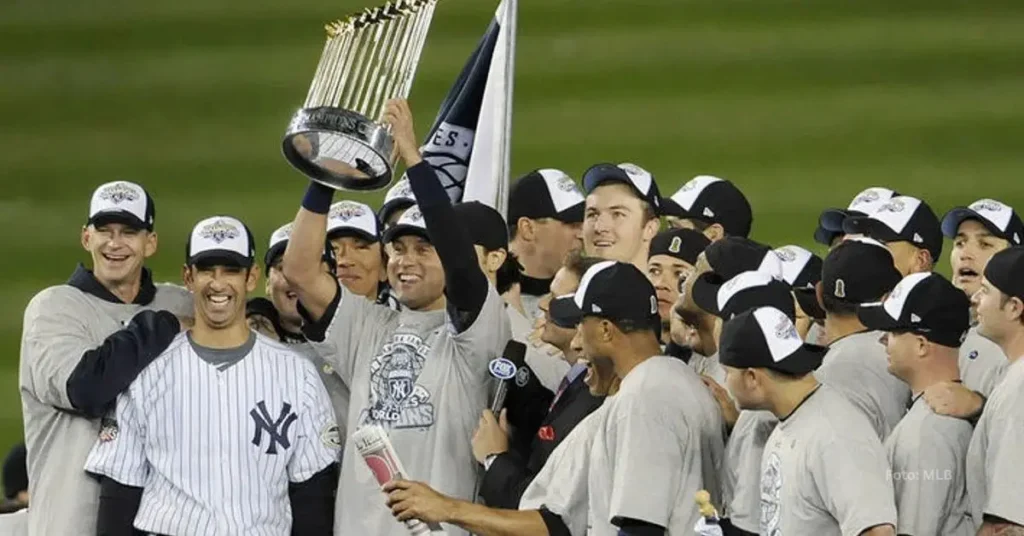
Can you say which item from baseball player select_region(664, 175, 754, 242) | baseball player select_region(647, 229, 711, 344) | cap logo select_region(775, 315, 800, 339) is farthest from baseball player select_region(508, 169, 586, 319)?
cap logo select_region(775, 315, 800, 339)

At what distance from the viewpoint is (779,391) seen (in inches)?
164

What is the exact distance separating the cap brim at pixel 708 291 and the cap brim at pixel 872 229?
0.59m

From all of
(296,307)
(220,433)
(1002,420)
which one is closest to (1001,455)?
(1002,420)

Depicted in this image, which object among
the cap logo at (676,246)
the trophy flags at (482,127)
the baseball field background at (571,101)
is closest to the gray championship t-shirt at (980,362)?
the cap logo at (676,246)

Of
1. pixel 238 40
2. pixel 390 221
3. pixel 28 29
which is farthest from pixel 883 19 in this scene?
pixel 390 221

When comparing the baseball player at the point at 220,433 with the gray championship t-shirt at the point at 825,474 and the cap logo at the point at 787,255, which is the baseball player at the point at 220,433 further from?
the gray championship t-shirt at the point at 825,474

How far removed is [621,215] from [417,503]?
1141mm

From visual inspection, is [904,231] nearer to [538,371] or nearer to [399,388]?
[538,371]

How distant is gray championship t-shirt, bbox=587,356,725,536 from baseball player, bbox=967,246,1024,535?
0.50m

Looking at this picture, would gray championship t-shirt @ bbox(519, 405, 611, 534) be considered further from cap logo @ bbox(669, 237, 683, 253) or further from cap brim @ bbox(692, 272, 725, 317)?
cap logo @ bbox(669, 237, 683, 253)

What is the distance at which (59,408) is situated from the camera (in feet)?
16.3

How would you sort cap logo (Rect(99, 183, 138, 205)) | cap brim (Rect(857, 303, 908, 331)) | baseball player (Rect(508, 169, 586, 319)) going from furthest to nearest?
1. baseball player (Rect(508, 169, 586, 319))
2. cap logo (Rect(99, 183, 138, 205))
3. cap brim (Rect(857, 303, 908, 331))

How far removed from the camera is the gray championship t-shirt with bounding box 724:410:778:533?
4270 millimetres

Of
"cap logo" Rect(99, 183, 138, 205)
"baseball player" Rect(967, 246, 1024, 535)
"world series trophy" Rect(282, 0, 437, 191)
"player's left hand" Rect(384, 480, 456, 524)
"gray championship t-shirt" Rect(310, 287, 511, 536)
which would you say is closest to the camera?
"baseball player" Rect(967, 246, 1024, 535)
